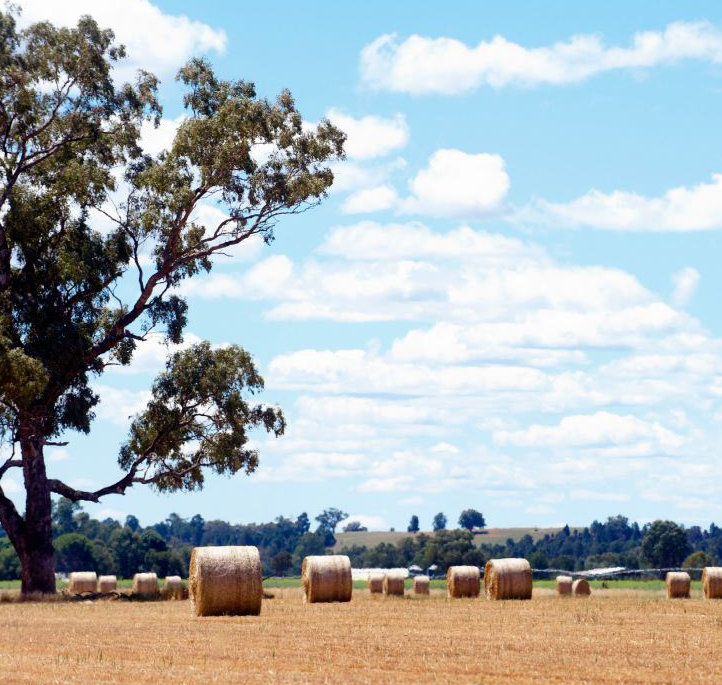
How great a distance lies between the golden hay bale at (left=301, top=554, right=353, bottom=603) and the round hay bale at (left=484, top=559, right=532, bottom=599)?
543 centimetres

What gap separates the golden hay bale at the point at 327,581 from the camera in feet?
127

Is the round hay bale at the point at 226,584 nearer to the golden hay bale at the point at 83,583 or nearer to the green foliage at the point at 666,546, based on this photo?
the golden hay bale at the point at 83,583

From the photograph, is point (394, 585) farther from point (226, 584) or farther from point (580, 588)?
point (226, 584)

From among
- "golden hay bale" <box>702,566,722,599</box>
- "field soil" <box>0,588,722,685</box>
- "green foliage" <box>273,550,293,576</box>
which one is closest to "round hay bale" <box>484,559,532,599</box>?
"field soil" <box>0,588,722,685</box>

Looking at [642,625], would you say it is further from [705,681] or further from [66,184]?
[66,184]

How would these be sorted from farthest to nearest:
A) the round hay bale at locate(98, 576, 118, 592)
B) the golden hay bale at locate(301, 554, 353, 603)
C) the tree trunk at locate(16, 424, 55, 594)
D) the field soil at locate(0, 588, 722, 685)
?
1. the round hay bale at locate(98, 576, 118, 592)
2. the tree trunk at locate(16, 424, 55, 594)
3. the golden hay bale at locate(301, 554, 353, 603)
4. the field soil at locate(0, 588, 722, 685)

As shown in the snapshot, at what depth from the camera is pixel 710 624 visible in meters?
28.8

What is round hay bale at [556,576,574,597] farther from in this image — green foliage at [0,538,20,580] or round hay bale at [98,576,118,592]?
green foliage at [0,538,20,580]

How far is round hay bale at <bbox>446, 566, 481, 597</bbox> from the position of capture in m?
45.9

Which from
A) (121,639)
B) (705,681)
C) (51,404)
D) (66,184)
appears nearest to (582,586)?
(51,404)

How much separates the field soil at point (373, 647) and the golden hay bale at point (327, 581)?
3624 millimetres

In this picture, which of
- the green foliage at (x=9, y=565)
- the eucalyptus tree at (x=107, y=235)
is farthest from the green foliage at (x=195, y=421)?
the green foliage at (x=9, y=565)

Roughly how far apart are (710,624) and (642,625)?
197cm

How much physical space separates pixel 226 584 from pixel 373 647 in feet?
36.5
